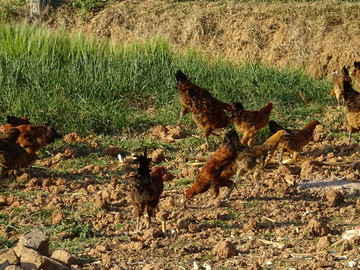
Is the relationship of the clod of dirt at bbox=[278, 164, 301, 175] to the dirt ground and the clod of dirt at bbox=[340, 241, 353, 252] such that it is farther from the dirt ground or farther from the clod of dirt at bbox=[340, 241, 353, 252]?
the clod of dirt at bbox=[340, 241, 353, 252]

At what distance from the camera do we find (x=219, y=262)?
623 cm

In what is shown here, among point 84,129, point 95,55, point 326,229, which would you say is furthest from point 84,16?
point 326,229

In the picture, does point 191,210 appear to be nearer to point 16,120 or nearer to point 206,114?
point 206,114

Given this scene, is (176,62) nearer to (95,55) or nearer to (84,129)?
(95,55)

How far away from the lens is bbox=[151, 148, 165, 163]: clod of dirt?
957 centimetres

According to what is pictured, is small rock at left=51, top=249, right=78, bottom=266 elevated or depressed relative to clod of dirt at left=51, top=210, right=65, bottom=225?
elevated

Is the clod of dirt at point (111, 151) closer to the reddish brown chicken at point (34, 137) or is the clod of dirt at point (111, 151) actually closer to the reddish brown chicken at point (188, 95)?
the reddish brown chicken at point (34, 137)

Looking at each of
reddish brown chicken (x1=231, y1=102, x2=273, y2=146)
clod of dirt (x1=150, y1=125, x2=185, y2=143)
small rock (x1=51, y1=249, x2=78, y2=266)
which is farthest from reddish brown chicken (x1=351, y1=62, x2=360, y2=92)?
small rock (x1=51, y1=249, x2=78, y2=266)

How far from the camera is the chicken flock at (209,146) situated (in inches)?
284

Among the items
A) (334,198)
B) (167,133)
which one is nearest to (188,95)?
(167,133)

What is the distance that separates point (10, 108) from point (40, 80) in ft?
2.95

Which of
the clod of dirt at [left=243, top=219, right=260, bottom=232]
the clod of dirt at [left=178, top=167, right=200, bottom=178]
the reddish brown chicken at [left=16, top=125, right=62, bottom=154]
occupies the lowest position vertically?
the clod of dirt at [left=178, top=167, right=200, bottom=178]

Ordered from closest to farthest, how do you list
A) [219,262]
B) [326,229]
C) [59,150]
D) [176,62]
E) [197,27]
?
[219,262]
[326,229]
[59,150]
[176,62]
[197,27]

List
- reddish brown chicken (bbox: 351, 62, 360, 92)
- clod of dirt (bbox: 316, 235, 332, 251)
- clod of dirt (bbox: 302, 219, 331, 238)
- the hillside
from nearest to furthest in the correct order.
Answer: clod of dirt (bbox: 316, 235, 332, 251), clod of dirt (bbox: 302, 219, 331, 238), reddish brown chicken (bbox: 351, 62, 360, 92), the hillside
